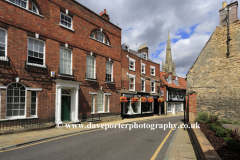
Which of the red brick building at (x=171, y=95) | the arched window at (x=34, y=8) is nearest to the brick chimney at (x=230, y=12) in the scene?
the arched window at (x=34, y=8)

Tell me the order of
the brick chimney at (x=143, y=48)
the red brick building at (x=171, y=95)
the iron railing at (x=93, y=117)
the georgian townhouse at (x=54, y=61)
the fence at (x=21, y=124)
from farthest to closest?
the red brick building at (x=171, y=95)
the brick chimney at (x=143, y=48)
the iron railing at (x=93, y=117)
the georgian townhouse at (x=54, y=61)
the fence at (x=21, y=124)

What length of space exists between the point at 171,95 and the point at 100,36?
69.3ft

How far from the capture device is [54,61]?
13.1 m

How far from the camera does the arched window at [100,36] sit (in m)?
17.4

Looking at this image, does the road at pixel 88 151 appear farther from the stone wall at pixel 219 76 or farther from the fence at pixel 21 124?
the stone wall at pixel 219 76

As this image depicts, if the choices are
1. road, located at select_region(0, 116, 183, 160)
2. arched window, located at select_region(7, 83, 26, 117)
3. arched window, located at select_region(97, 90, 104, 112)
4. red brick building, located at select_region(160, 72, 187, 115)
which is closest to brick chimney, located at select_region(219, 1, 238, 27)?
road, located at select_region(0, 116, 183, 160)

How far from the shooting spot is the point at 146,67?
2669cm

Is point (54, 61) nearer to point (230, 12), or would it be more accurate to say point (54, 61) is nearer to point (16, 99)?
point (16, 99)

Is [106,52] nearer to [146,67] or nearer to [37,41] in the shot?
[37,41]

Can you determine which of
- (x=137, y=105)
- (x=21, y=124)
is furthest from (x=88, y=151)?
(x=137, y=105)

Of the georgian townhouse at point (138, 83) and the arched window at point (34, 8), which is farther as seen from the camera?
the georgian townhouse at point (138, 83)

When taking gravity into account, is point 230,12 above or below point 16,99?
above

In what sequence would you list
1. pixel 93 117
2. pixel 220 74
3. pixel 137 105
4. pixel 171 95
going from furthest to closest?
Answer: pixel 171 95, pixel 137 105, pixel 93 117, pixel 220 74

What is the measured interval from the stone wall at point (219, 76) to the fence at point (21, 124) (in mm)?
12702
